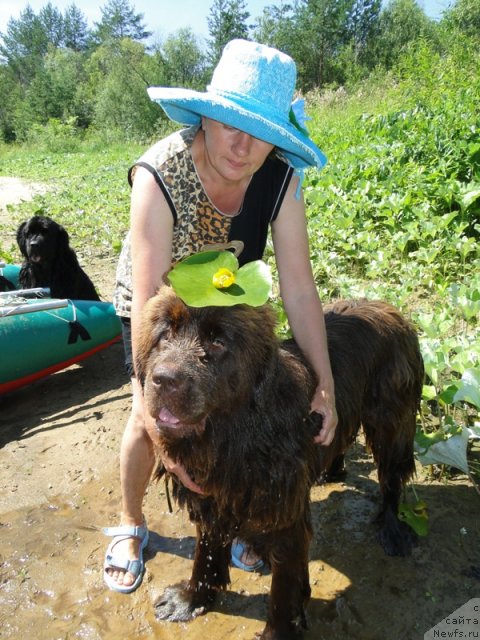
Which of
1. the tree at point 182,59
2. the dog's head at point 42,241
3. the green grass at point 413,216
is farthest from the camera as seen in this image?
the tree at point 182,59

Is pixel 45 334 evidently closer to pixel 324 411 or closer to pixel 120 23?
pixel 324 411

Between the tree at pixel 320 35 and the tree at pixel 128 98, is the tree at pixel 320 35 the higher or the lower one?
the higher one

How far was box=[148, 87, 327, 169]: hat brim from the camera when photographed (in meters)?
2.05

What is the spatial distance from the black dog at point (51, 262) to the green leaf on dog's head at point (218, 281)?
4.24 meters

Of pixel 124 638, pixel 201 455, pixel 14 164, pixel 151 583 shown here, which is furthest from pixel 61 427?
pixel 14 164

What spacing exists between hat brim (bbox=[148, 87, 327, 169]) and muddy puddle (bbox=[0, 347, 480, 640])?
2.09 m

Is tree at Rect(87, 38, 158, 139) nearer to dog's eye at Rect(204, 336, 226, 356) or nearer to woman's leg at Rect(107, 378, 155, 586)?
woman's leg at Rect(107, 378, 155, 586)

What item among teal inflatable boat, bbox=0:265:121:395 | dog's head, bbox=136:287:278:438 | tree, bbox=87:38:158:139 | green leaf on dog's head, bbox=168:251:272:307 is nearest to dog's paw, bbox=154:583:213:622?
dog's head, bbox=136:287:278:438

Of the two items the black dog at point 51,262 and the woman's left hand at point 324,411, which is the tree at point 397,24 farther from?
the woman's left hand at point 324,411

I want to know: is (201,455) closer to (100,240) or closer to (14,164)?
(100,240)

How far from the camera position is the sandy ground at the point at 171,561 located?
2.58 m

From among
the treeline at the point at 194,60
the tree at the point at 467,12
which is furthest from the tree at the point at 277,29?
the tree at the point at 467,12

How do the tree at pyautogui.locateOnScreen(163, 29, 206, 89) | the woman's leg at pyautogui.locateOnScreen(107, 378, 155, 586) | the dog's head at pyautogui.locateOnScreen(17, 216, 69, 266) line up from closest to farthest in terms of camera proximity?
the woman's leg at pyautogui.locateOnScreen(107, 378, 155, 586) → the dog's head at pyautogui.locateOnScreen(17, 216, 69, 266) → the tree at pyautogui.locateOnScreen(163, 29, 206, 89)

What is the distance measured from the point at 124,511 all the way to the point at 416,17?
60.2 metres
